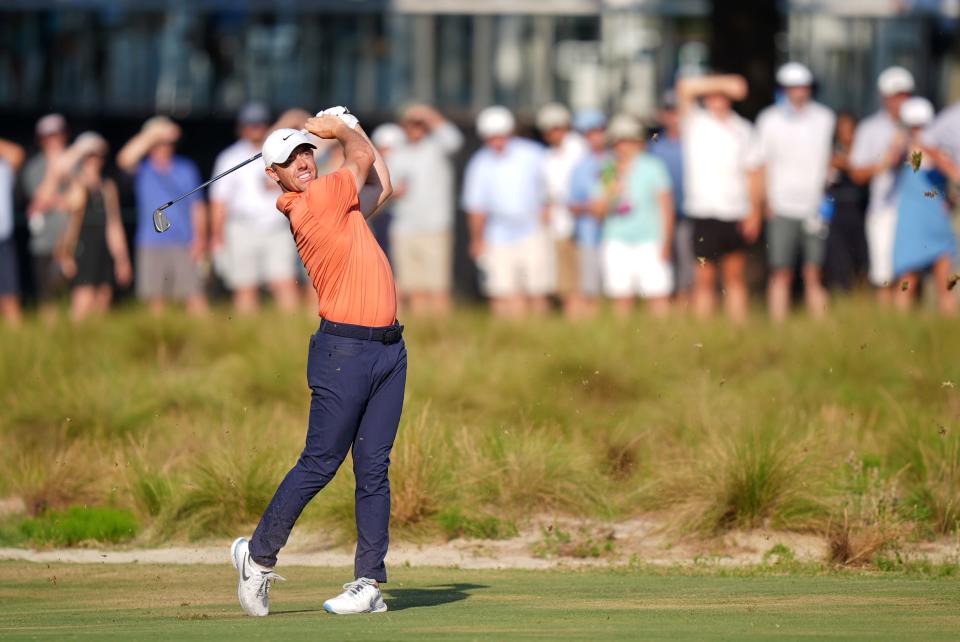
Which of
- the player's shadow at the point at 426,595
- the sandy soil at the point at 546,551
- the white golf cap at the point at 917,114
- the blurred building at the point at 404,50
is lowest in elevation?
the sandy soil at the point at 546,551

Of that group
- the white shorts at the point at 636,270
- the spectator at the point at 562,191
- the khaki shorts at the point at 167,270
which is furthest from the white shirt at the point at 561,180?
the khaki shorts at the point at 167,270

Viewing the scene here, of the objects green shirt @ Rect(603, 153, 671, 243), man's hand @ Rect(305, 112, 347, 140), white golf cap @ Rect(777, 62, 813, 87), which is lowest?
green shirt @ Rect(603, 153, 671, 243)

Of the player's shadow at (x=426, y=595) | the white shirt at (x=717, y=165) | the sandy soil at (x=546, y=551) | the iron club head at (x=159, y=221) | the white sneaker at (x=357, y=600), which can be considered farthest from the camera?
the white shirt at (x=717, y=165)

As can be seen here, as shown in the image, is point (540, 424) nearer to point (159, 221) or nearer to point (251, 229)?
point (159, 221)

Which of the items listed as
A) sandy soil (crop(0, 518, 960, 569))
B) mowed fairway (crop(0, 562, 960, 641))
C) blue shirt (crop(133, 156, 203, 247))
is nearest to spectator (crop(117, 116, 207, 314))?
blue shirt (crop(133, 156, 203, 247))

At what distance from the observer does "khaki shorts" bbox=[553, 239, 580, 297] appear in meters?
19.6

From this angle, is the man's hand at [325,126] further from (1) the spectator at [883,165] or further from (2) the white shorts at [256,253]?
(2) the white shorts at [256,253]

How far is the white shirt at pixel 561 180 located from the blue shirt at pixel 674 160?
0.73 meters

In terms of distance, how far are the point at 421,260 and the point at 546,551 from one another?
892 centimetres

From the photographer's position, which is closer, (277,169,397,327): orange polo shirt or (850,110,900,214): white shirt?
(277,169,397,327): orange polo shirt

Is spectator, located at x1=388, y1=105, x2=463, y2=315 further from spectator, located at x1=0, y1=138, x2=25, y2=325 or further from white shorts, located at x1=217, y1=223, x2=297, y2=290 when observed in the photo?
spectator, located at x1=0, y1=138, x2=25, y2=325

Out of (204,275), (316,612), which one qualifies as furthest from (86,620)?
(204,275)

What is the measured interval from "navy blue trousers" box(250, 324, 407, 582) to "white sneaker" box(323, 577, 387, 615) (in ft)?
0.19

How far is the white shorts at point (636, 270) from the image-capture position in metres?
18.2
